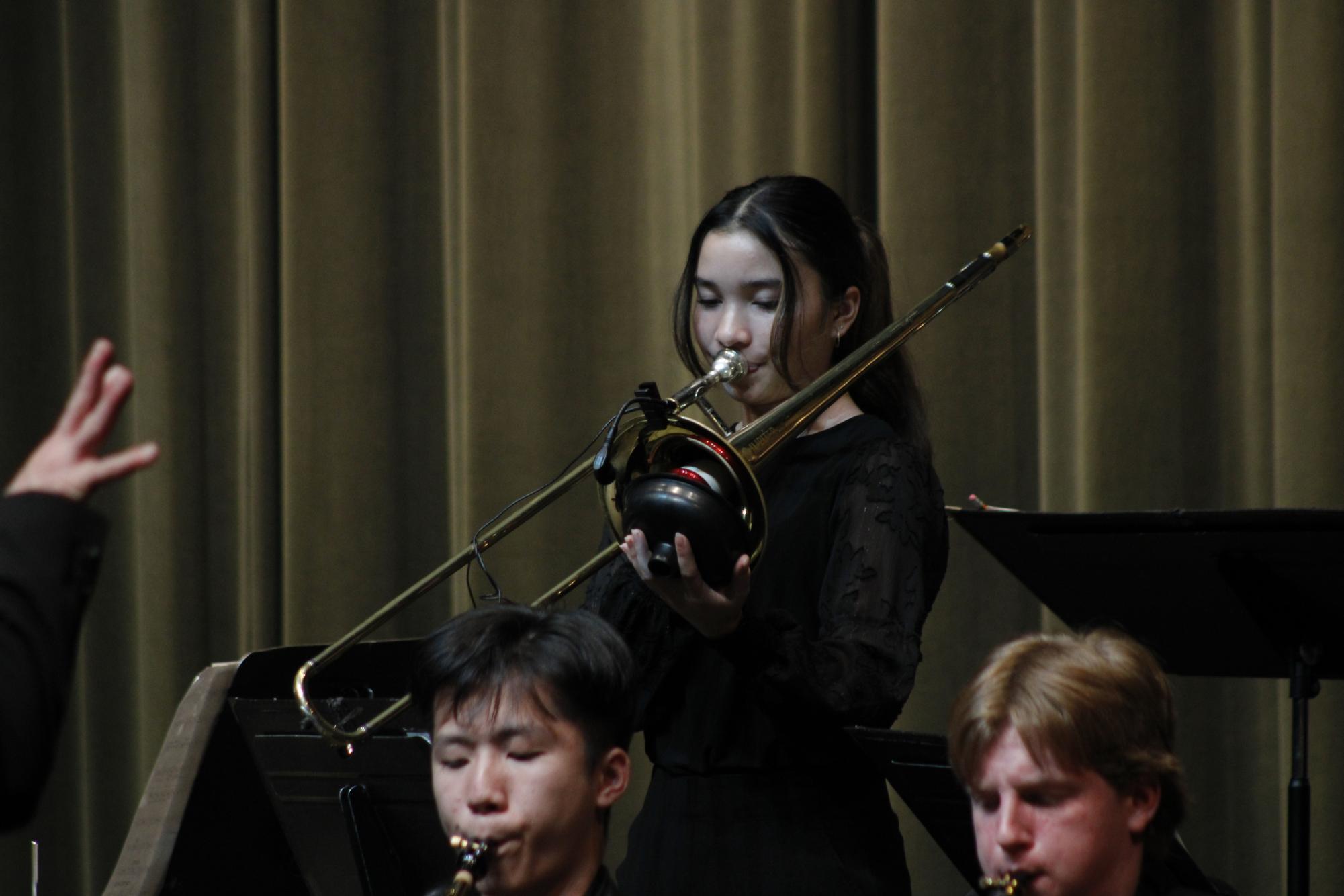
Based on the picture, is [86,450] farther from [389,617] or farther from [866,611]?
[389,617]

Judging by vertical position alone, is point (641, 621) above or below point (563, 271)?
below

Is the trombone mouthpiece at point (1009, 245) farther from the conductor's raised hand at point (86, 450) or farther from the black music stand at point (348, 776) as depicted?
the conductor's raised hand at point (86, 450)

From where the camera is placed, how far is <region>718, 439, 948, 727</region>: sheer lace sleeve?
5.20 ft

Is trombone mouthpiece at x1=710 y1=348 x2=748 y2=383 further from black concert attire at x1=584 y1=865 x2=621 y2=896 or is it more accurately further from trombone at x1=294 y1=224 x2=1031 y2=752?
black concert attire at x1=584 y1=865 x2=621 y2=896

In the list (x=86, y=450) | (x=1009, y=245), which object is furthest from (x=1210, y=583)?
(x=86, y=450)

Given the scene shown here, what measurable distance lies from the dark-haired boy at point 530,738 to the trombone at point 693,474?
14 centimetres

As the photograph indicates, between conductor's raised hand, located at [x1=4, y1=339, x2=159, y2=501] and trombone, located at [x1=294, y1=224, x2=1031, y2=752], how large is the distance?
663mm

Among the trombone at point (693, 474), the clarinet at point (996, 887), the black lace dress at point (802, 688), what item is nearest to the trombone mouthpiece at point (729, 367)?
the trombone at point (693, 474)

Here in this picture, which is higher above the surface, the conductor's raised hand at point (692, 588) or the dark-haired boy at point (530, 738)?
the conductor's raised hand at point (692, 588)

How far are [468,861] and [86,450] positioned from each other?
2.17ft

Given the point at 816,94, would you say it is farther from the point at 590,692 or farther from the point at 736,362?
the point at 590,692

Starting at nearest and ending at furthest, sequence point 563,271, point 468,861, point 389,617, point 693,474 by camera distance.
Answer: point 468,861 → point 693,474 → point 389,617 → point 563,271

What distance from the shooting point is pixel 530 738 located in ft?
5.06

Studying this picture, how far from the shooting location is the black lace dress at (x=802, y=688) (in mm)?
1607
